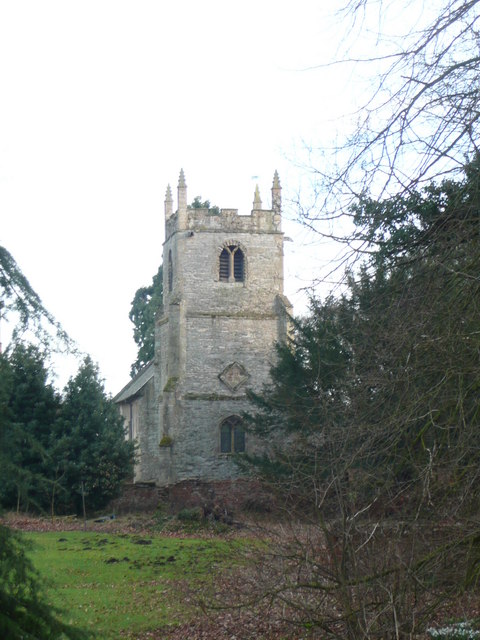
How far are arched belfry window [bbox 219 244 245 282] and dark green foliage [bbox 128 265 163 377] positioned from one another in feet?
49.9

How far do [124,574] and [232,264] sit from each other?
27988mm

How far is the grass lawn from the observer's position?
40.1 feet

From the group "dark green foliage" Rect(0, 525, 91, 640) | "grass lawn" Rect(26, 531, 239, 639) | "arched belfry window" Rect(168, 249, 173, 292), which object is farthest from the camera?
"arched belfry window" Rect(168, 249, 173, 292)

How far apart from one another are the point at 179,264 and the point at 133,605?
30730 mm

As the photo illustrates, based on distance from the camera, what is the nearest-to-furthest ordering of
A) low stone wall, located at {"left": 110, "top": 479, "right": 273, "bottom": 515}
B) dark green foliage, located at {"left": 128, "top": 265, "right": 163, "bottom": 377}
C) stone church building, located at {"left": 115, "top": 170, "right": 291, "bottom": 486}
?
1. low stone wall, located at {"left": 110, "top": 479, "right": 273, "bottom": 515}
2. stone church building, located at {"left": 115, "top": 170, "right": 291, "bottom": 486}
3. dark green foliage, located at {"left": 128, "top": 265, "right": 163, "bottom": 377}

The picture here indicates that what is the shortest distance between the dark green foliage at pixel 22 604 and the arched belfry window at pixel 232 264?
125 feet

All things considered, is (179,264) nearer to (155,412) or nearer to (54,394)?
(155,412)

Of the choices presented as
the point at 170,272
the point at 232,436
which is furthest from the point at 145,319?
the point at 232,436

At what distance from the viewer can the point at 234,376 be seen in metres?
42.0

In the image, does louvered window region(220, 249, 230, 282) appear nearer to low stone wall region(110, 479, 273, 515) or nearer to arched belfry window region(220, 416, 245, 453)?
arched belfry window region(220, 416, 245, 453)

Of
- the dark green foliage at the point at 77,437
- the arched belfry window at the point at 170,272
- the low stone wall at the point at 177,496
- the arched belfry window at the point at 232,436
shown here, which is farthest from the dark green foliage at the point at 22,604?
the arched belfry window at the point at 170,272

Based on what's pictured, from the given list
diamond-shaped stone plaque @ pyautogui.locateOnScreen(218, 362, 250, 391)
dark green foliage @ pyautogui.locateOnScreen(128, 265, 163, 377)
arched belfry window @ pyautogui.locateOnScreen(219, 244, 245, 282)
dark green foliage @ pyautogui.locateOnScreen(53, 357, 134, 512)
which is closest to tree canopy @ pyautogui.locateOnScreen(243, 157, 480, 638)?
dark green foliage @ pyautogui.locateOnScreen(53, 357, 134, 512)

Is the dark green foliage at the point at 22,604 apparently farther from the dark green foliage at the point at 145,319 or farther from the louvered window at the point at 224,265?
the dark green foliage at the point at 145,319

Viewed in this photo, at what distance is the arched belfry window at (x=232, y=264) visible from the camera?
43375 millimetres
